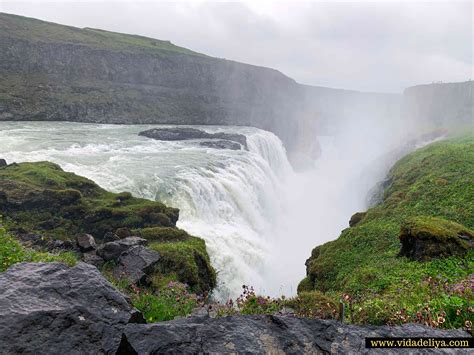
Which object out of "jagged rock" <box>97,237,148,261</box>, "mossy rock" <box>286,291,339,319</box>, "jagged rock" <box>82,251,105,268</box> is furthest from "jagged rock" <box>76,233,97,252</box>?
"mossy rock" <box>286,291,339,319</box>

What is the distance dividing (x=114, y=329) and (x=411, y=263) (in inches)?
418

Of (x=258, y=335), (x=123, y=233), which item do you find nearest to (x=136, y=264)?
(x=123, y=233)

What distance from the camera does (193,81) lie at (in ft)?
365

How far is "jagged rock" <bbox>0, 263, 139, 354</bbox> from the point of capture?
13.0 ft

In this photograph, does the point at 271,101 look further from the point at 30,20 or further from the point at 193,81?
the point at 30,20

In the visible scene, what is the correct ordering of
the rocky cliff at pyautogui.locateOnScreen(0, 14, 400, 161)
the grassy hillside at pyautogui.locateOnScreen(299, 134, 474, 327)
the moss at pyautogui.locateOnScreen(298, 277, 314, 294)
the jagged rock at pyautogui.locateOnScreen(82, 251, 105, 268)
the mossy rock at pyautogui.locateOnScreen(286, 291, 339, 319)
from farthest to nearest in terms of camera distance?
the rocky cliff at pyautogui.locateOnScreen(0, 14, 400, 161), the moss at pyautogui.locateOnScreen(298, 277, 314, 294), the jagged rock at pyautogui.locateOnScreen(82, 251, 105, 268), the mossy rock at pyautogui.locateOnScreen(286, 291, 339, 319), the grassy hillside at pyautogui.locateOnScreen(299, 134, 474, 327)

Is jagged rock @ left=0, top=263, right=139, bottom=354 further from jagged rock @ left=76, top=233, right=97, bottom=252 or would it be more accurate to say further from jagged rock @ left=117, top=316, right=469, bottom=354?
jagged rock @ left=76, top=233, right=97, bottom=252

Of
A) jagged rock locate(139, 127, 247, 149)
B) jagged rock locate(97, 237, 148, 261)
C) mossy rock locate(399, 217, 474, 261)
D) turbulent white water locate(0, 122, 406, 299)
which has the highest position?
mossy rock locate(399, 217, 474, 261)

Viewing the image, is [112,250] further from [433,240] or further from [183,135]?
[183,135]

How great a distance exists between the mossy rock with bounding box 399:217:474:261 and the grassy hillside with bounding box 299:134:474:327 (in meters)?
0.03

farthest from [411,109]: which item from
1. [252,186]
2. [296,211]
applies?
[252,186]

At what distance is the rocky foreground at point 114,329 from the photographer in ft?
13.3

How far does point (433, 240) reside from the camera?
1238 centimetres

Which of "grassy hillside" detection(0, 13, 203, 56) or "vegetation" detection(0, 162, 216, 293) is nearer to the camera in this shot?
"vegetation" detection(0, 162, 216, 293)
